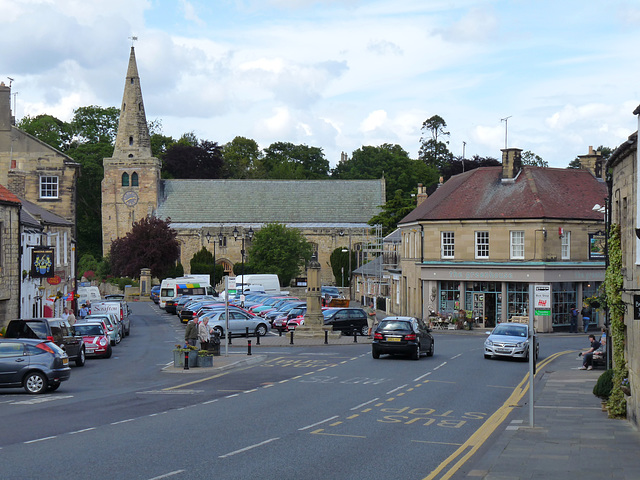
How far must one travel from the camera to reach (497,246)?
5119 cm

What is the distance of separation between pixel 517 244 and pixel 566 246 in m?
3.04

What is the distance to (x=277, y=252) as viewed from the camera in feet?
282

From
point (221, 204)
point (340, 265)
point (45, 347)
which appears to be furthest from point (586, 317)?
point (221, 204)

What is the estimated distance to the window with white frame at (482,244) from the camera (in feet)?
170

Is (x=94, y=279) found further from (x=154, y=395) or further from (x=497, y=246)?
(x=154, y=395)

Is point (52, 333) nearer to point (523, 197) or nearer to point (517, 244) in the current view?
point (517, 244)

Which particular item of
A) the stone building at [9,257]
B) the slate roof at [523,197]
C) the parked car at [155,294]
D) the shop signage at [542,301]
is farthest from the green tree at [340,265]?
the shop signage at [542,301]

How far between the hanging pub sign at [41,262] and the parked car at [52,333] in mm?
7179

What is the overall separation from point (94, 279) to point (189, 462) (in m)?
82.8

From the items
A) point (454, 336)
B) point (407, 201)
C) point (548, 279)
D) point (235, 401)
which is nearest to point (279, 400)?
point (235, 401)

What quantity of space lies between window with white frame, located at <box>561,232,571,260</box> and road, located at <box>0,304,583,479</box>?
20660 mm

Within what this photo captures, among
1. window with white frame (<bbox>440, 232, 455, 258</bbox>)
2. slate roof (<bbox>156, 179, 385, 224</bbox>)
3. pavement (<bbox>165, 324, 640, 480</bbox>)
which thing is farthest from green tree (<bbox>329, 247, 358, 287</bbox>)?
pavement (<bbox>165, 324, 640, 480</bbox>)

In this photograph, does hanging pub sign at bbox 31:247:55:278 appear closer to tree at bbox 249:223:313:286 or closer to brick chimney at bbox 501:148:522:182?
brick chimney at bbox 501:148:522:182

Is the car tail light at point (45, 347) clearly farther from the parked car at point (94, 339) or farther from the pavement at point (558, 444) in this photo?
the pavement at point (558, 444)
